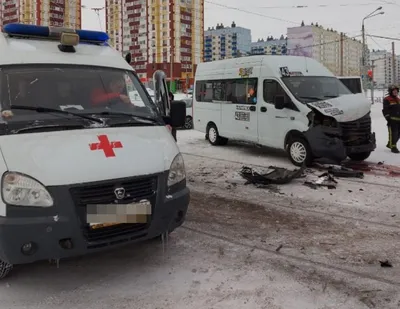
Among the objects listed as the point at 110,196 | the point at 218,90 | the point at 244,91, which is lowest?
the point at 110,196

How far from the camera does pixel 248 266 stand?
4145 mm

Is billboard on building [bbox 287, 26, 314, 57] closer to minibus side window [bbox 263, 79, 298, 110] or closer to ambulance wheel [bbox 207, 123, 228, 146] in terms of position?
ambulance wheel [bbox 207, 123, 228, 146]

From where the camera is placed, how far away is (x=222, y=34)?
76.2 m

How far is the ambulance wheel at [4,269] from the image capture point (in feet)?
12.2

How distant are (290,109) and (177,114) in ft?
16.3

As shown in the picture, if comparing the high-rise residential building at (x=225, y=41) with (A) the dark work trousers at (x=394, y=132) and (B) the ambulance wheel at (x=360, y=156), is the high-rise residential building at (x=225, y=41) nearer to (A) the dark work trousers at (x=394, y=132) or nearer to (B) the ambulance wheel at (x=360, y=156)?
(A) the dark work trousers at (x=394, y=132)

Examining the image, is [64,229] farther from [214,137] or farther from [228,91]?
[214,137]

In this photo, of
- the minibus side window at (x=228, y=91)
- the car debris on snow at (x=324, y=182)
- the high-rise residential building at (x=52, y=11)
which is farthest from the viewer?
the high-rise residential building at (x=52, y=11)

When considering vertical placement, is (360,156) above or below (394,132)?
below

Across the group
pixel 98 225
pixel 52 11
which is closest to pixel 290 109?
A: pixel 98 225

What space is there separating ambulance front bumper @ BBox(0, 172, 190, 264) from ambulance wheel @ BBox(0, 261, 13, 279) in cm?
33

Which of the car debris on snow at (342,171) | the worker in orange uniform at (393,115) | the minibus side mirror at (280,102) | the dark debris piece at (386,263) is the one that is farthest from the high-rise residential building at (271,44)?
the dark debris piece at (386,263)

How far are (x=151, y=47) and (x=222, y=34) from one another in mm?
13108

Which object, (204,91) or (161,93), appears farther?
(204,91)
